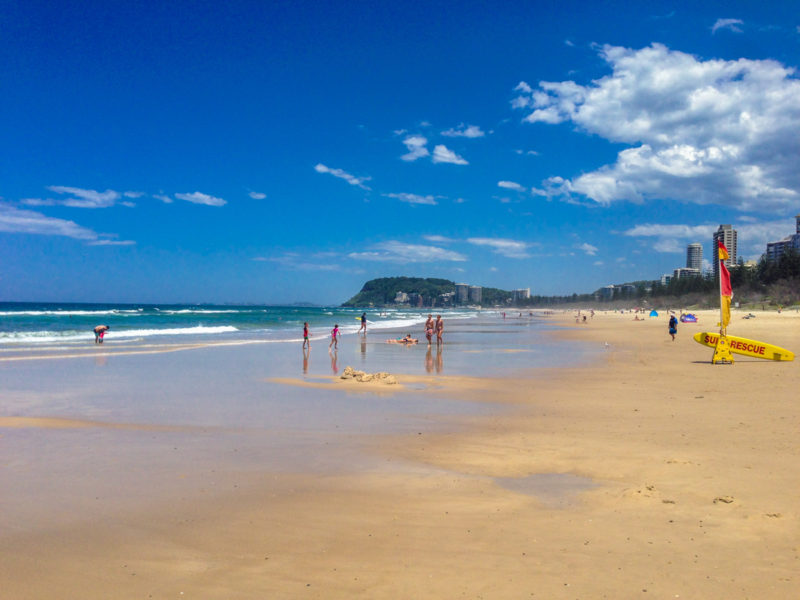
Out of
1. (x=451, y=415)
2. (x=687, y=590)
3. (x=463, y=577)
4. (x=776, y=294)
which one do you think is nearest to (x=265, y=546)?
(x=463, y=577)

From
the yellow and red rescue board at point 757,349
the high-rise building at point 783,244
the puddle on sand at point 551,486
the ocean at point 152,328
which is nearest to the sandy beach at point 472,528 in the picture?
the puddle on sand at point 551,486

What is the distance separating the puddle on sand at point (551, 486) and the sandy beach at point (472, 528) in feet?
0.10

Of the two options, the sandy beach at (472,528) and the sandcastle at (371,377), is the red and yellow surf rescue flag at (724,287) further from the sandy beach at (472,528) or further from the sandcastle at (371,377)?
the sandcastle at (371,377)

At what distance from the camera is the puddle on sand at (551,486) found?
565 cm

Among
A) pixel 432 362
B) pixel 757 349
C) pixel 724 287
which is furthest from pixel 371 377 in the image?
pixel 757 349

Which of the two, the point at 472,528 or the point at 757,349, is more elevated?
Result: the point at 757,349

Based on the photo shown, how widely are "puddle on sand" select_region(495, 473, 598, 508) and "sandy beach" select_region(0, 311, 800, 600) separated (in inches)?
1.2

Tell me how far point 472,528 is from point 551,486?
1617mm

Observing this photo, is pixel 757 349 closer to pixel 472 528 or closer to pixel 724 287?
pixel 724 287

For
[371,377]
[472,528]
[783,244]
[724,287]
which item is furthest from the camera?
[783,244]

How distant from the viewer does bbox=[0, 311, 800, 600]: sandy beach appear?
3895mm

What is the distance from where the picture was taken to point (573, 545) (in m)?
4.49

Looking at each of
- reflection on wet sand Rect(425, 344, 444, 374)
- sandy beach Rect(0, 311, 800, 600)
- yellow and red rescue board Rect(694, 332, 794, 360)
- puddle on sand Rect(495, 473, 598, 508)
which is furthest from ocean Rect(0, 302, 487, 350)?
puddle on sand Rect(495, 473, 598, 508)

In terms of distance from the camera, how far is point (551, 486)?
610 centimetres
